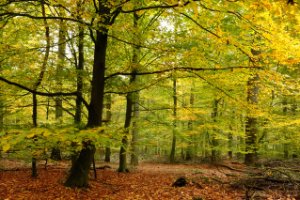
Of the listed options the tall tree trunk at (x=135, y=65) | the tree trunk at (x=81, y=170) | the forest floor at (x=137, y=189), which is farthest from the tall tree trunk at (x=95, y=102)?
the tall tree trunk at (x=135, y=65)

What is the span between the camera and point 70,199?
257 inches

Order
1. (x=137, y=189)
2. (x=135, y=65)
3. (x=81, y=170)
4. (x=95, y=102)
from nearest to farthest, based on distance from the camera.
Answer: (x=95, y=102), (x=81, y=170), (x=137, y=189), (x=135, y=65)

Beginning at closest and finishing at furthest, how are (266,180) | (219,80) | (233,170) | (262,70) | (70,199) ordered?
(262,70), (70,199), (219,80), (266,180), (233,170)

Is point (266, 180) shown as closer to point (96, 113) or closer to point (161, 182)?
point (161, 182)

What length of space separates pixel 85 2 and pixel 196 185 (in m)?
6.56

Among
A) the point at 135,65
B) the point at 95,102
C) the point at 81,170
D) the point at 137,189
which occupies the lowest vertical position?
the point at 137,189

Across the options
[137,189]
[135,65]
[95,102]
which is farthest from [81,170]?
[135,65]

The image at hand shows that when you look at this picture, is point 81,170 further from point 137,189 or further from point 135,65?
point 135,65

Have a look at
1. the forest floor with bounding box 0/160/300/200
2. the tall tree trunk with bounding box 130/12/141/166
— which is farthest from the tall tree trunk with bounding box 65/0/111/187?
the tall tree trunk with bounding box 130/12/141/166

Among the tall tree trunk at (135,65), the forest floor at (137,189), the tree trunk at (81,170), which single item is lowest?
the forest floor at (137,189)

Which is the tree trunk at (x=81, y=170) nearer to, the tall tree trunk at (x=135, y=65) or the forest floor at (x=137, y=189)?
the forest floor at (x=137, y=189)

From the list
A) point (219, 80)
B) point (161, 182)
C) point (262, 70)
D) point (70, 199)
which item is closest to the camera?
point (262, 70)

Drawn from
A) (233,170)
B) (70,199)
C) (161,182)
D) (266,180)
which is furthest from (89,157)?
(233,170)

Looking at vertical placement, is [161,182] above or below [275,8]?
below
